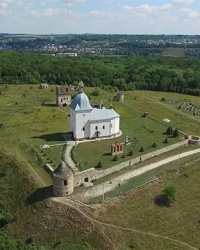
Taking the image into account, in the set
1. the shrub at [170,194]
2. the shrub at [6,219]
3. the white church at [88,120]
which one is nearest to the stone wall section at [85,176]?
the shrub at [6,219]

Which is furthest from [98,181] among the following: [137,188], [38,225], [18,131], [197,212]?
[18,131]

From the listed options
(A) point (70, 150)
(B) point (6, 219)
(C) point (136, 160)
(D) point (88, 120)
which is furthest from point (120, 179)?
(B) point (6, 219)

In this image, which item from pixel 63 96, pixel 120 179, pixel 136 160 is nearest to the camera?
pixel 120 179

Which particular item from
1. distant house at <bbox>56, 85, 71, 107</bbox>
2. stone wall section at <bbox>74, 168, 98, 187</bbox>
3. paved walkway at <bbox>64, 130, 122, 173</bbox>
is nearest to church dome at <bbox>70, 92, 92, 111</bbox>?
paved walkway at <bbox>64, 130, 122, 173</bbox>

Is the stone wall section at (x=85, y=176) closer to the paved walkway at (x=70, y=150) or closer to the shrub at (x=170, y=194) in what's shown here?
the paved walkway at (x=70, y=150)

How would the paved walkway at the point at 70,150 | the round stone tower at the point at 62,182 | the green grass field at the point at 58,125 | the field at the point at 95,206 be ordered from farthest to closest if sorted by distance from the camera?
the green grass field at the point at 58,125 → the paved walkway at the point at 70,150 → the round stone tower at the point at 62,182 → the field at the point at 95,206

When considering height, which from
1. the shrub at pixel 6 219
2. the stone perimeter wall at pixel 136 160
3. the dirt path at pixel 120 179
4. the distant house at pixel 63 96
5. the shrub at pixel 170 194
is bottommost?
the shrub at pixel 6 219

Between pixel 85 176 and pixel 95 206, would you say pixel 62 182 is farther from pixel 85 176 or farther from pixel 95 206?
pixel 95 206
